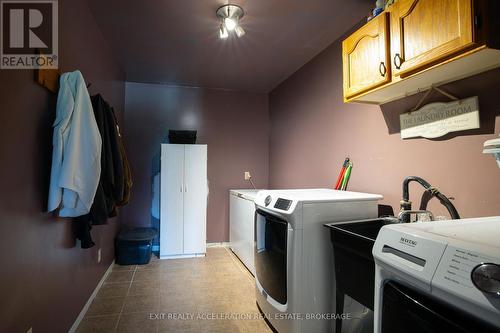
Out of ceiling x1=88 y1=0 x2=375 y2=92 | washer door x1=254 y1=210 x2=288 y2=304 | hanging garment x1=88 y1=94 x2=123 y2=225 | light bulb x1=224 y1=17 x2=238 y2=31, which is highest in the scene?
ceiling x1=88 y1=0 x2=375 y2=92

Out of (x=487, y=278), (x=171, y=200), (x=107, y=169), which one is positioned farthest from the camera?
(x=171, y=200)

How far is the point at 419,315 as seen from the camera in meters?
0.76

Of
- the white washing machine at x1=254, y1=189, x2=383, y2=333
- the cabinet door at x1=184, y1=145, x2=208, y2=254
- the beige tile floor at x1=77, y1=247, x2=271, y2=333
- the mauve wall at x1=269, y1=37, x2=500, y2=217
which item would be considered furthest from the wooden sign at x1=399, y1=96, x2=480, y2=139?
the cabinet door at x1=184, y1=145, x2=208, y2=254

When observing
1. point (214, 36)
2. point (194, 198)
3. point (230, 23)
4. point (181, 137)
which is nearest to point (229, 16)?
point (230, 23)

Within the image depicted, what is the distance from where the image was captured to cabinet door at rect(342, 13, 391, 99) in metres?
1.58

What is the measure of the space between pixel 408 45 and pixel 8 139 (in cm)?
194

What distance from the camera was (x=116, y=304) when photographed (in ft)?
7.69

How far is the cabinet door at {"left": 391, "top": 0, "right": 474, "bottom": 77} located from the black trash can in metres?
3.07

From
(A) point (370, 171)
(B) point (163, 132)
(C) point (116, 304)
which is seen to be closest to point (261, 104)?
(B) point (163, 132)

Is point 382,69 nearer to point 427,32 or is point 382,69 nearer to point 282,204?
point 427,32

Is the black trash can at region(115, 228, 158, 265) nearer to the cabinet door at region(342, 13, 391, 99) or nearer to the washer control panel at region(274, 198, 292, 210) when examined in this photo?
the washer control panel at region(274, 198, 292, 210)

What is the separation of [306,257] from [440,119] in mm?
1132

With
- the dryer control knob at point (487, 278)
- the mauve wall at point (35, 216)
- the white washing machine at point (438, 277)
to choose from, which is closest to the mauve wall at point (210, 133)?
the mauve wall at point (35, 216)

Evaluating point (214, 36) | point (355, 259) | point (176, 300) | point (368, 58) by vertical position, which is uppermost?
point (214, 36)
